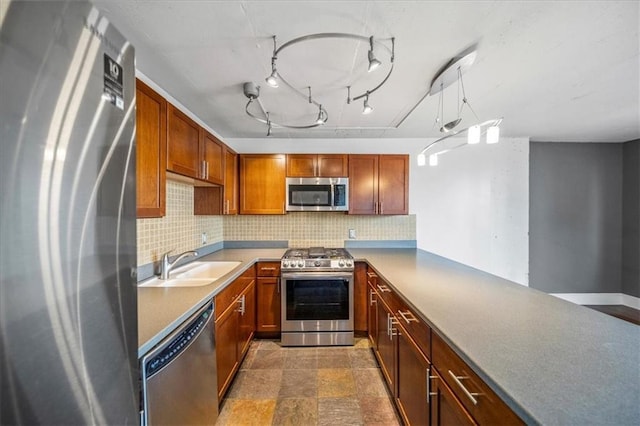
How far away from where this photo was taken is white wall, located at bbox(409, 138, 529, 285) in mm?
3510

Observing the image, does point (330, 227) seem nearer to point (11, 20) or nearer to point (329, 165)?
point (329, 165)

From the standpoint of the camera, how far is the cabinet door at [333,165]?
3.19 meters

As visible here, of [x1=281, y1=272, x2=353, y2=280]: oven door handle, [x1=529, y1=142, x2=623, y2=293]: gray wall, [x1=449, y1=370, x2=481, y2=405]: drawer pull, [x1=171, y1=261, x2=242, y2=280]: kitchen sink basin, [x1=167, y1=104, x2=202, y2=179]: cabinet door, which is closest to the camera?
[x1=449, y1=370, x2=481, y2=405]: drawer pull

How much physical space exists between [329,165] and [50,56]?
273cm

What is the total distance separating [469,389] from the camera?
963mm

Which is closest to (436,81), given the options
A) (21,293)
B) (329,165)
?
(329,165)

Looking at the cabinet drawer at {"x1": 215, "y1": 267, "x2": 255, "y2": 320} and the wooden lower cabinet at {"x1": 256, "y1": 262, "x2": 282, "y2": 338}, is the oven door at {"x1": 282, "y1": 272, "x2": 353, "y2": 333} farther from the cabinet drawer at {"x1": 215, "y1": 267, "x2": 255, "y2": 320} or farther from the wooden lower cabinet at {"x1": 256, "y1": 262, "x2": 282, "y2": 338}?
the cabinet drawer at {"x1": 215, "y1": 267, "x2": 255, "y2": 320}

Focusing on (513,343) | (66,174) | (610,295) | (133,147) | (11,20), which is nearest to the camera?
(11,20)

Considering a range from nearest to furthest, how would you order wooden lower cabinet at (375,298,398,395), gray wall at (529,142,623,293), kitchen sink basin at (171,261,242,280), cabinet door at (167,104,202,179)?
cabinet door at (167,104,202,179) → wooden lower cabinet at (375,298,398,395) → kitchen sink basin at (171,261,242,280) → gray wall at (529,142,623,293)

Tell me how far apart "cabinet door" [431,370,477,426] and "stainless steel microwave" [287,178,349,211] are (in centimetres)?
213

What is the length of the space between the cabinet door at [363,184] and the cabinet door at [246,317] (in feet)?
4.94

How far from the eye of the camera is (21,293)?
51 cm

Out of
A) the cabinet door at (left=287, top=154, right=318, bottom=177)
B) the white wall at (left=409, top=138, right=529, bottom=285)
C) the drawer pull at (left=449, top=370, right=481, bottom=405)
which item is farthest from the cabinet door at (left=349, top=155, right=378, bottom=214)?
the drawer pull at (left=449, top=370, right=481, bottom=405)

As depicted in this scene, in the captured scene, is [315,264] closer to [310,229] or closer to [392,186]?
[310,229]
